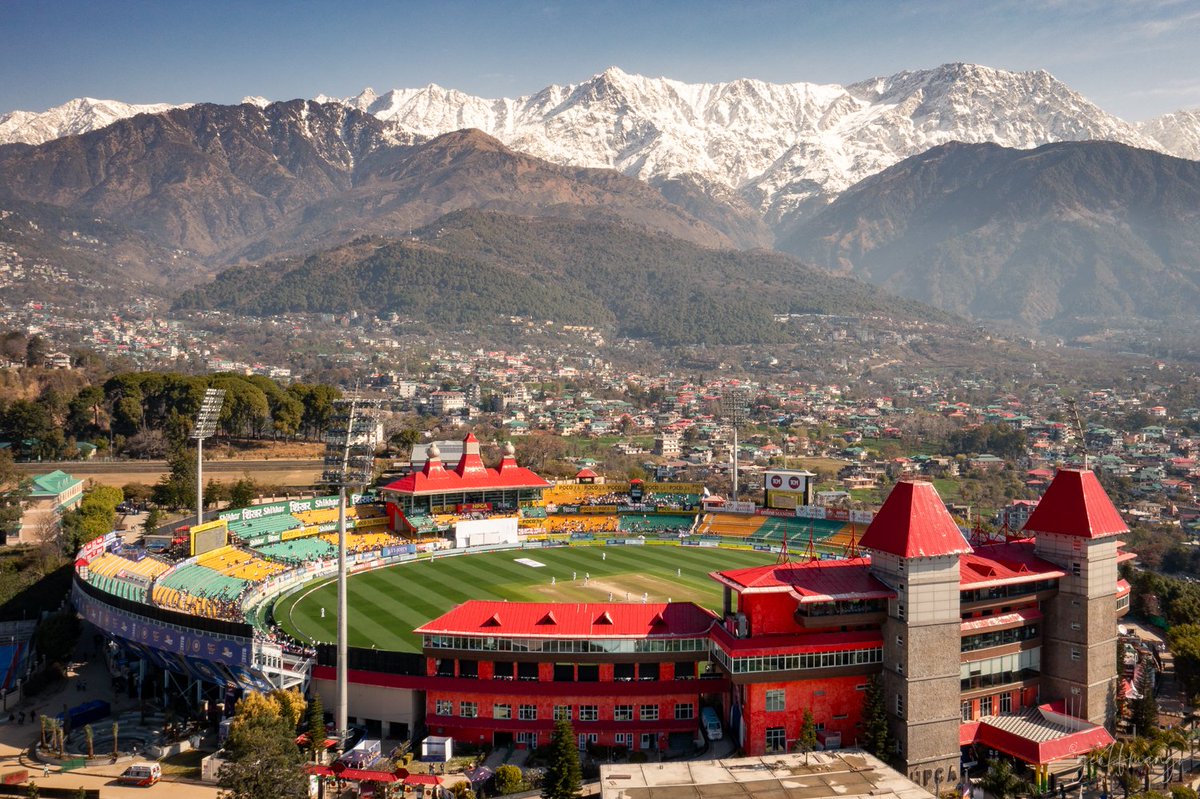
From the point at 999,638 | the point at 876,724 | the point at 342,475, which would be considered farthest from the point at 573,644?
the point at 999,638

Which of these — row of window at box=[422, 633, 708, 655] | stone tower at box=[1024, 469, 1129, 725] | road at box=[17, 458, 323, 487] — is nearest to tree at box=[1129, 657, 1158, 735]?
stone tower at box=[1024, 469, 1129, 725]

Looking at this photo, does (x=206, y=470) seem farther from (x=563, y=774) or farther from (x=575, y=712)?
(x=563, y=774)

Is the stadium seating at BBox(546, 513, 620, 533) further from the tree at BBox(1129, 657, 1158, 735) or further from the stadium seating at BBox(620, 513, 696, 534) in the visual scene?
the tree at BBox(1129, 657, 1158, 735)

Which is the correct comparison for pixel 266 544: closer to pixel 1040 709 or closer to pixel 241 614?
pixel 241 614

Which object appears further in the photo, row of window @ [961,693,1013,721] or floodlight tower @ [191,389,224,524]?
floodlight tower @ [191,389,224,524]

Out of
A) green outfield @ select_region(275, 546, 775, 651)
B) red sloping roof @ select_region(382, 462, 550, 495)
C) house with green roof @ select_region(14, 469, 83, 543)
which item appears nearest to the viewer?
green outfield @ select_region(275, 546, 775, 651)

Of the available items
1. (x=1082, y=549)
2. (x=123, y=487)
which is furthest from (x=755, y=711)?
(x=123, y=487)
